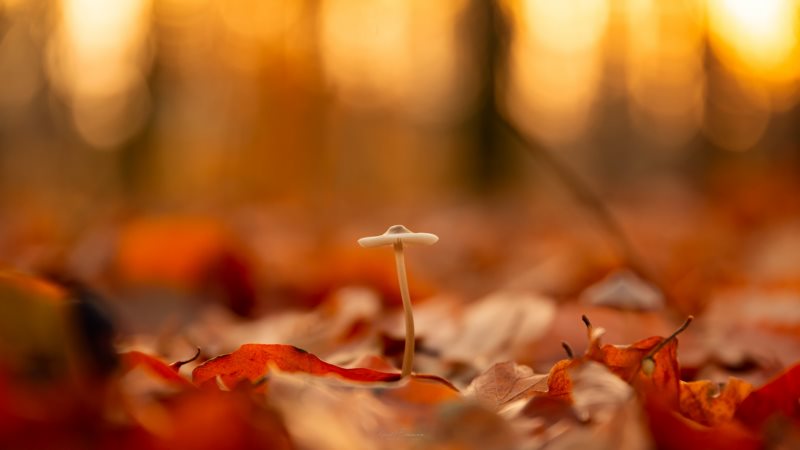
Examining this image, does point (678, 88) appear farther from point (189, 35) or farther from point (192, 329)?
point (192, 329)

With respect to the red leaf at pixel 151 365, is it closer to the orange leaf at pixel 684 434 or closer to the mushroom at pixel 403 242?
the mushroom at pixel 403 242

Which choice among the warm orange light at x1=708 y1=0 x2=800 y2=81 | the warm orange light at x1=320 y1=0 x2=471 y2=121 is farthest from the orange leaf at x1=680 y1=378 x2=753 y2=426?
the warm orange light at x1=320 y1=0 x2=471 y2=121

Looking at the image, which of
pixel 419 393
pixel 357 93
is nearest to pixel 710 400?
pixel 419 393

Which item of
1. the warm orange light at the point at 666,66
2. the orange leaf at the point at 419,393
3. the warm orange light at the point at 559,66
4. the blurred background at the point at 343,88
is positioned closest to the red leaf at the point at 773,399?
the orange leaf at the point at 419,393

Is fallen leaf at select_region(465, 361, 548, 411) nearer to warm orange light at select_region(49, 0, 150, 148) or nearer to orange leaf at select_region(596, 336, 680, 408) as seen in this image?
orange leaf at select_region(596, 336, 680, 408)

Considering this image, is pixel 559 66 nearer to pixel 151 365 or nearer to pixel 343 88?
pixel 343 88

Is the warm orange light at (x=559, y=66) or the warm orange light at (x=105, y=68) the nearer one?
the warm orange light at (x=105, y=68)
